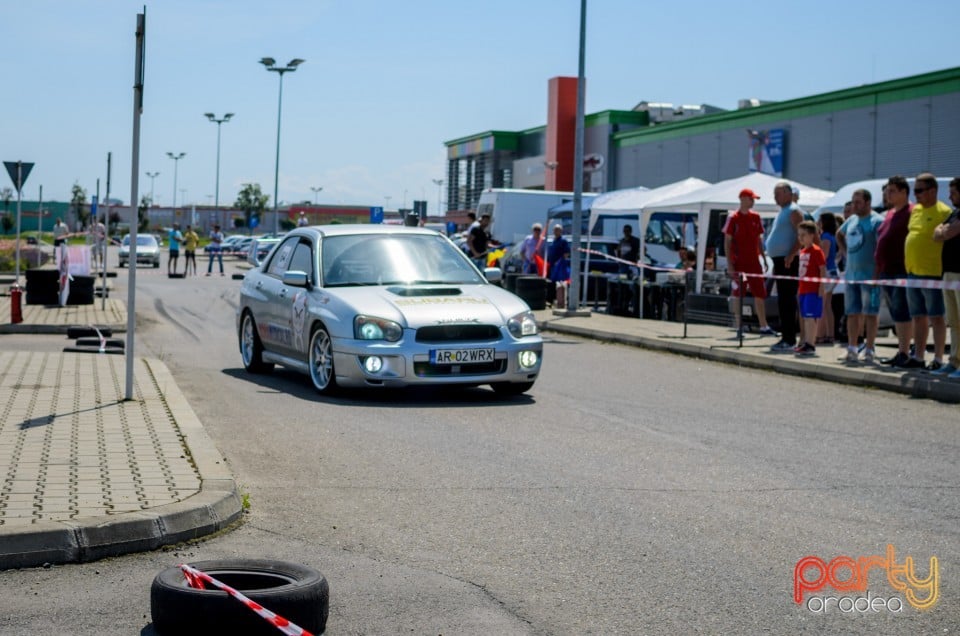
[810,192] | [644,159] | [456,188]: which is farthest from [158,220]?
[810,192]

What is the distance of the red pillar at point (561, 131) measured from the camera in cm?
7388

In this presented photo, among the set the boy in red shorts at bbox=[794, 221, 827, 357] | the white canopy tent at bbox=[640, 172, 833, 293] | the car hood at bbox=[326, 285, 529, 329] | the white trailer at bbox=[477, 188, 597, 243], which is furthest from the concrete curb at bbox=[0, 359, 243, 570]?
the white trailer at bbox=[477, 188, 597, 243]

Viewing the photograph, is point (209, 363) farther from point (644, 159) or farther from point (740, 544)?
point (644, 159)

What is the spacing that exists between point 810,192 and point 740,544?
20652mm

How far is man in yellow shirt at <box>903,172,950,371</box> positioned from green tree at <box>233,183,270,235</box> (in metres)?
134

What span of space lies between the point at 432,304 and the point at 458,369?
65cm

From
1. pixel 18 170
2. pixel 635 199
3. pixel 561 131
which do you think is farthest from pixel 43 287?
pixel 561 131

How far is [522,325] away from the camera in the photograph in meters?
12.2

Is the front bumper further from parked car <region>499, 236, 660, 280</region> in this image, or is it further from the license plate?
parked car <region>499, 236, 660, 280</region>

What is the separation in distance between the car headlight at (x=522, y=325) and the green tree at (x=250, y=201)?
13449 cm

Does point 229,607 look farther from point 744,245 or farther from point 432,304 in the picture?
point 744,245

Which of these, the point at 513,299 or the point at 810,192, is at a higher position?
the point at 810,192

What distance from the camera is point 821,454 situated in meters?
9.04

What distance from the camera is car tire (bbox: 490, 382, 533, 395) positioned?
40.3 feet
